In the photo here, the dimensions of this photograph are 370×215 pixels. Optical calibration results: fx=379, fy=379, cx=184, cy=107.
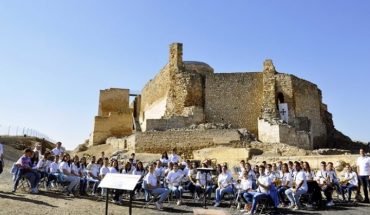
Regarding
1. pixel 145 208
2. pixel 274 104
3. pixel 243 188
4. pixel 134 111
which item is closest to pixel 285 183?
pixel 243 188

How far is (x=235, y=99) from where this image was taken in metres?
28.3

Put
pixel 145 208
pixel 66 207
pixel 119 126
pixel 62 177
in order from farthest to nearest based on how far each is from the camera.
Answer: pixel 119 126 < pixel 62 177 < pixel 145 208 < pixel 66 207

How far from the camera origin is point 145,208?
10.0 m

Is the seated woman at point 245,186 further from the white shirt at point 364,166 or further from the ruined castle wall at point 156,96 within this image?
the ruined castle wall at point 156,96

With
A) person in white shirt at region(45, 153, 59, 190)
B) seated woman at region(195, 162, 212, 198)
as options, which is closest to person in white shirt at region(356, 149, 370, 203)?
seated woman at region(195, 162, 212, 198)

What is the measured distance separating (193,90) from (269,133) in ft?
22.4

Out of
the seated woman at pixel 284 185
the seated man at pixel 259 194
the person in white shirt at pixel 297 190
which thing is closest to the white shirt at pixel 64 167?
the seated man at pixel 259 194

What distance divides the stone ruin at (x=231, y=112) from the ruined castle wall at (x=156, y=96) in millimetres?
92

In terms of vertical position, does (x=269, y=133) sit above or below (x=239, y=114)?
below

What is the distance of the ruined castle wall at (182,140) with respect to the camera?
24.0 metres

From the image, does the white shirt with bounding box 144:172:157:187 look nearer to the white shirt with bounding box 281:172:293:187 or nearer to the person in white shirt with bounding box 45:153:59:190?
Result: the person in white shirt with bounding box 45:153:59:190

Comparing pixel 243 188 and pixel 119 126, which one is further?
pixel 119 126

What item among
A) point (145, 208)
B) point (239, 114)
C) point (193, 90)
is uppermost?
point (193, 90)

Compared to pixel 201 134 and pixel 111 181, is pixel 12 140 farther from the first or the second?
pixel 111 181
